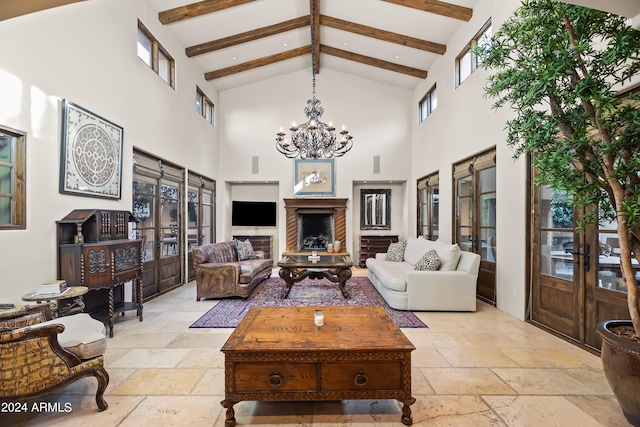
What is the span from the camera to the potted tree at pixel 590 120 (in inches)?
73.4

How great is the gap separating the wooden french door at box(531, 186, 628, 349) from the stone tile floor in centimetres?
29

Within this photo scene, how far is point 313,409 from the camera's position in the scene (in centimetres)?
207

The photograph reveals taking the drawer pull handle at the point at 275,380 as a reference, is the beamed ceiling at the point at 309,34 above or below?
above

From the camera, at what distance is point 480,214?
499 cm

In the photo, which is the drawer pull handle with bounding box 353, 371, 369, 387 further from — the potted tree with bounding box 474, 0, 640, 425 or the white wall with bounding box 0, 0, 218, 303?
the white wall with bounding box 0, 0, 218, 303

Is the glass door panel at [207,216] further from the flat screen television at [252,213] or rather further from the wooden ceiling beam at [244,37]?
the wooden ceiling beam at [244,37]

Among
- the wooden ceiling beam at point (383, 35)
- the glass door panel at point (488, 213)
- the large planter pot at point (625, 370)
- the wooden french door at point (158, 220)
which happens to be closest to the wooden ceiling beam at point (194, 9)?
the wooden ceiling beam at point (383, 35)

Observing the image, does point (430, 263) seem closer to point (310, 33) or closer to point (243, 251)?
point (243, 251)

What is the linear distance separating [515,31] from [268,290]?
191 inches

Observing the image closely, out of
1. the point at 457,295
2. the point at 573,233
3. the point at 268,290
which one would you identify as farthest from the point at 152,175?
the point at 573,233

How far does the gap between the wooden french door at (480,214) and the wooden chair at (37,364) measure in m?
4.93

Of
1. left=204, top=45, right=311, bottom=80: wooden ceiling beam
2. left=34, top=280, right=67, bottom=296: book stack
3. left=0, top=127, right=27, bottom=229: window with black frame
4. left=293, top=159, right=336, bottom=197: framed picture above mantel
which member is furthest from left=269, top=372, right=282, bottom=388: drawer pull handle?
left=204, top=45, right=311, bottom=80: wooden ceiling beam

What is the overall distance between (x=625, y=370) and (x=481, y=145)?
3.61m

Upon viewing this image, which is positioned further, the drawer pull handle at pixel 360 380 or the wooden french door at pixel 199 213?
the wooden french door at pixel 199 213
